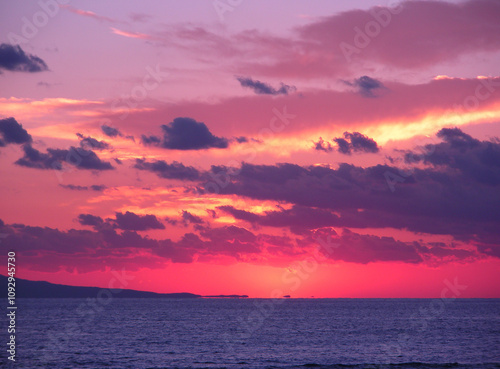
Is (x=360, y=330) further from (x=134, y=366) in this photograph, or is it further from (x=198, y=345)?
(x=134, y=366)

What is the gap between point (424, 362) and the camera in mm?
90188

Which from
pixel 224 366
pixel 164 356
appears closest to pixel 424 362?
pixel 224 366

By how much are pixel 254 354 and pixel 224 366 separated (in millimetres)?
15745

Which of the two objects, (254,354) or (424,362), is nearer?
(424,362)

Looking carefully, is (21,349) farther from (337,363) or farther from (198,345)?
(337,363)

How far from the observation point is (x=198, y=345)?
115 metres

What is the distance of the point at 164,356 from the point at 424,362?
1686 inches

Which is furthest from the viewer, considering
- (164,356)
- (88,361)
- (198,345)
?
(198,345)

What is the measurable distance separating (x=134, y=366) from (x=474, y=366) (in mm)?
51060

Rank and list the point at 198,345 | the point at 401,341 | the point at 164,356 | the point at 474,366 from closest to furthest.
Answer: the point at 474,366, the point at 164,356, the point at 198,345, the point at 401,341

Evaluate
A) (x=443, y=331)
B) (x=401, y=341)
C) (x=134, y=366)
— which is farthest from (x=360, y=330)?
(x=134, y=366)

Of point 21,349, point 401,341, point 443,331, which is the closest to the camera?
point 21,349

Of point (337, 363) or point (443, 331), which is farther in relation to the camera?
point (443, 331)

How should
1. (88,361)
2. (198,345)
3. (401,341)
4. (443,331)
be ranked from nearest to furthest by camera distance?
(88,361)
(198,345)
(401,341)
(443,331)
